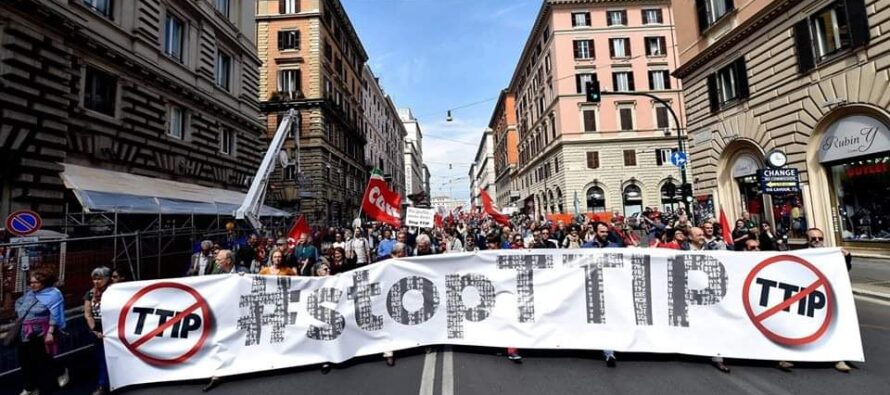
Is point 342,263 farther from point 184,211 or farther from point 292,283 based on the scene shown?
point 184,211

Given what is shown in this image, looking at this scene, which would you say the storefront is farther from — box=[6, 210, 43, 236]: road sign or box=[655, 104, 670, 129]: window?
box=[655, 104, 670, 129]: window

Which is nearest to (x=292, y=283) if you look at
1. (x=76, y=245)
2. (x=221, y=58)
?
(x=76, y=245)

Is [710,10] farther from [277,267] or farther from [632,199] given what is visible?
[632,199]

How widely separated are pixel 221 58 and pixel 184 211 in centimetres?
1119

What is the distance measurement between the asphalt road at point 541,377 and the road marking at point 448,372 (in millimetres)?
11

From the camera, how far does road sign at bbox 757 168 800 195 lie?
13062mm

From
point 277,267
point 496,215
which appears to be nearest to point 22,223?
point 277,267

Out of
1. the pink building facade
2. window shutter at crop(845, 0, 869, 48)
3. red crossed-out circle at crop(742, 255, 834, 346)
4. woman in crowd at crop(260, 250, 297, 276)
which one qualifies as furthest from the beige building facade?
the pink building facade

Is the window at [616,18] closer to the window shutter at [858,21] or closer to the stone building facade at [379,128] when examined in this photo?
the stone building facade at [379,128]

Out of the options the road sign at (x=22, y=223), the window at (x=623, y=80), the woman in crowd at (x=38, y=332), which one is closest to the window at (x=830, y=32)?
the woman in crowd at (x=38, y=332)

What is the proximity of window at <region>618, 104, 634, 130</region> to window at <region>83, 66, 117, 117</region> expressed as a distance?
1466 inches

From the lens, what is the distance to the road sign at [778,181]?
1306 cm

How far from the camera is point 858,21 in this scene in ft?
40.3

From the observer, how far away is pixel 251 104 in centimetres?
2331
